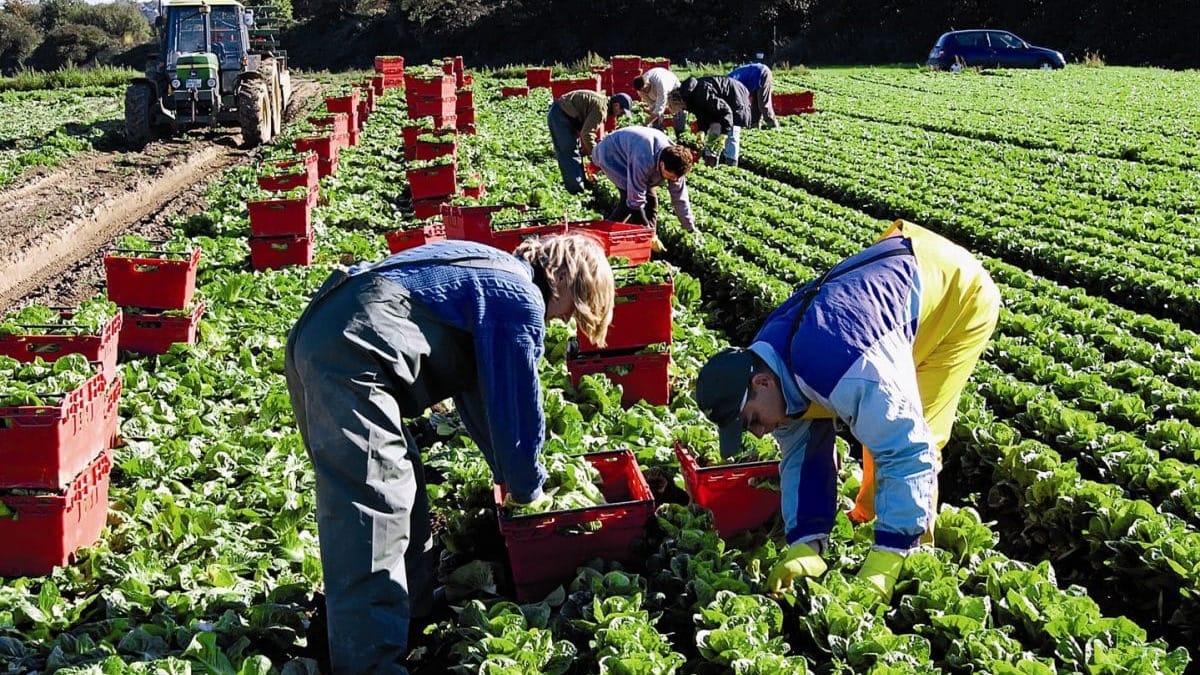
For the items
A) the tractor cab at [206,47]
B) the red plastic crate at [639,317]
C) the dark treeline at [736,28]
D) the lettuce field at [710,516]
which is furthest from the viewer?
the dark treeline at [736,28]

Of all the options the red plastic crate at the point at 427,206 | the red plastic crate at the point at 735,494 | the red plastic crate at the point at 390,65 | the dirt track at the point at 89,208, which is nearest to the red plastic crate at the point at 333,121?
the dirt track at the point at 89,208

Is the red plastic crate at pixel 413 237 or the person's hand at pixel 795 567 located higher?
the red plastic crate at pixel 413 237

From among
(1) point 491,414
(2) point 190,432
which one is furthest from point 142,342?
(1) point 491,414

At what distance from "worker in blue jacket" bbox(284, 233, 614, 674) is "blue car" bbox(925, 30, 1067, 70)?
104 feet

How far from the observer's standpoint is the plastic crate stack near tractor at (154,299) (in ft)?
24.9

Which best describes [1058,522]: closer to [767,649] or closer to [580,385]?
[767,649]

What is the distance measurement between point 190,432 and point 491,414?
301 centimetres

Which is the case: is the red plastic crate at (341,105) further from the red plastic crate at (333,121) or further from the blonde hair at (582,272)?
the blonde hair at (582,272)

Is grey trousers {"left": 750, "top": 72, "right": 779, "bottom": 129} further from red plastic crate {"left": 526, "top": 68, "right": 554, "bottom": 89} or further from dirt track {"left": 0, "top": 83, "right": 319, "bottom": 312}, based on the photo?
red plastic crate {"left": 526, "top": 68, "right": 554, "bottom": 89}

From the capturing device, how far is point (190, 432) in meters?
6.21

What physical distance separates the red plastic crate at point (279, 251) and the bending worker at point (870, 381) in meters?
7.03

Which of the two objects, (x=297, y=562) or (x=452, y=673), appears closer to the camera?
(x=452, y=673)

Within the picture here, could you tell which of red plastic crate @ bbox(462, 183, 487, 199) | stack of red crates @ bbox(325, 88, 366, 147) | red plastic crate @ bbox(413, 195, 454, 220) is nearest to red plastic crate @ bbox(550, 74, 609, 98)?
stack of red crates @ bbox(325, 88, 366, 147)

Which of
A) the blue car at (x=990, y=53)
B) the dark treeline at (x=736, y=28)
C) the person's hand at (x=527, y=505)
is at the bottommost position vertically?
the person's hand at (x=527, y=505)
